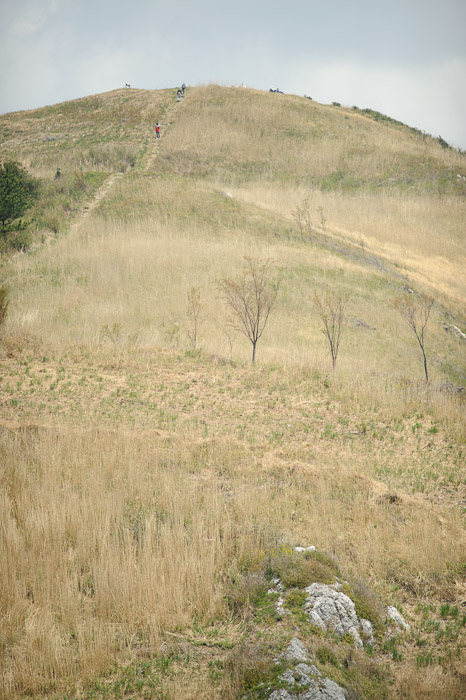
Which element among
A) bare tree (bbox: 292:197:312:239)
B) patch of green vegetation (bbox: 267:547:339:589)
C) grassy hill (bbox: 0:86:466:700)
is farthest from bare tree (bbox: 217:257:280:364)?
patch of green vegetation (bbox: 267:547:339:589)

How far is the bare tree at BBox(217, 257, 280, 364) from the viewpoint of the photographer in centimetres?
1656

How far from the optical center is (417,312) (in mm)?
23609

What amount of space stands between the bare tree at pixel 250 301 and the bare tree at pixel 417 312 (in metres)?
5.06

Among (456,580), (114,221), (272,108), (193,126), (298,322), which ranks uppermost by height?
(272,108)

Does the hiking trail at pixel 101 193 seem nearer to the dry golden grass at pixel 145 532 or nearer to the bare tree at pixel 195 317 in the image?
the bare tree at pixel 195 317

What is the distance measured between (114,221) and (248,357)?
1746 cm

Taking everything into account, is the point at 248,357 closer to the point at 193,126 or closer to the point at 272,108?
the point at 193,126

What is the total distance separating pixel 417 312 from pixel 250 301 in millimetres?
9290

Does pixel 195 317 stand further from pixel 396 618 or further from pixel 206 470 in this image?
pixel 396 618

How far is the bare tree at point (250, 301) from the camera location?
54.3 ft

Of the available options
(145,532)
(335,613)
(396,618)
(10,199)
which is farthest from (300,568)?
(10,199)

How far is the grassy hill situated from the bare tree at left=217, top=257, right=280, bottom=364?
0.52 meters

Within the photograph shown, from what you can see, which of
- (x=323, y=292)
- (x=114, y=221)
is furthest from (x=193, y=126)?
(x=323, y=292)

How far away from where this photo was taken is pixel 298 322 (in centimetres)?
2092
